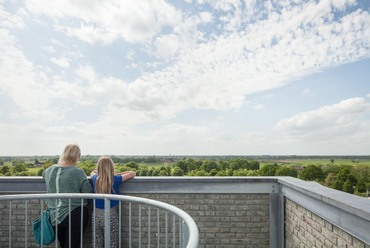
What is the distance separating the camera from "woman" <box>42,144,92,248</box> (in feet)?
13.7

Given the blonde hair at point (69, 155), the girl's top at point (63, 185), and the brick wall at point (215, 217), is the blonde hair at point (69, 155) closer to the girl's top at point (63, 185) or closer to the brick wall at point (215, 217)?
the girl's top at point (63, 185)

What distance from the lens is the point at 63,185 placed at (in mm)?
4172

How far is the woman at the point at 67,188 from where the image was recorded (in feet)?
13.7

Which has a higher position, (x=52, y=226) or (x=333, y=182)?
(x=52, y=226)

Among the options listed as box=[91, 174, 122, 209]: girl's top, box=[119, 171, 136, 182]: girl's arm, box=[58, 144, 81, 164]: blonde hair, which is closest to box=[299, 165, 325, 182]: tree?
box=[119, 171, 136, 182]: girl's arm

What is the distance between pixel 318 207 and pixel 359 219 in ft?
3.07

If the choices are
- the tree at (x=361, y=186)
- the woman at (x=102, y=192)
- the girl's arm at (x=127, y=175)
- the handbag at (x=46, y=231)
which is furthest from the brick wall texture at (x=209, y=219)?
the tree at (x=361, y=186)

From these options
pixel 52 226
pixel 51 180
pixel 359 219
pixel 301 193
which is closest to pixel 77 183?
pixel 51 180

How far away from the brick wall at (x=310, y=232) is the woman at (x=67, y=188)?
2.84 m

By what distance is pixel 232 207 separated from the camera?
5125 millimetres

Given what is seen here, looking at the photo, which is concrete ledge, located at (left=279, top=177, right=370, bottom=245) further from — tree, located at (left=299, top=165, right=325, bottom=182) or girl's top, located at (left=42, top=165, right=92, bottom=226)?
tree, located at (left=299, top=165, right=325, bottom=182)

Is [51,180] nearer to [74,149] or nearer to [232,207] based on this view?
[74,149]

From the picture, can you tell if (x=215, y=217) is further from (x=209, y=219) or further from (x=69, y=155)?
(x=69, y=155)

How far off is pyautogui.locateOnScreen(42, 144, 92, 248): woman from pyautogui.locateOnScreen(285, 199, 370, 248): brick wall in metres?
2.84
